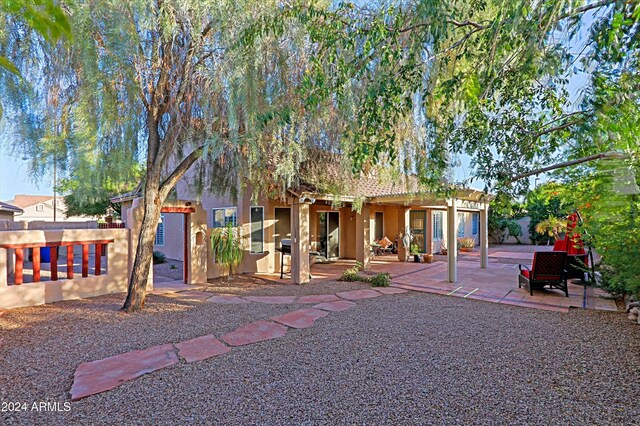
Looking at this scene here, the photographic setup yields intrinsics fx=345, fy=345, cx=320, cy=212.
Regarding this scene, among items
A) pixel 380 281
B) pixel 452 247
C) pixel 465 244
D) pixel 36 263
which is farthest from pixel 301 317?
pixel 465 244

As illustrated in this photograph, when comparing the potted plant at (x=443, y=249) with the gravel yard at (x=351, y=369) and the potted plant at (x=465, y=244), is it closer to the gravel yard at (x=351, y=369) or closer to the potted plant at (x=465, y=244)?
the potted plant at (x=465, y=244)

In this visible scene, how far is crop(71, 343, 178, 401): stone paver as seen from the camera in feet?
11.7

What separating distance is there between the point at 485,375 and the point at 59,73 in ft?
25.7

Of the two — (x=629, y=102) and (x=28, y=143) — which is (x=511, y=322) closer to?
(x=629, y=102)

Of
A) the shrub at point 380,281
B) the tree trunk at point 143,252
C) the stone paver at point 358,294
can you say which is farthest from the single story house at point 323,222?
the tree trunk at point 143,252

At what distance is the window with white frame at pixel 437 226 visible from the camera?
1771 cm

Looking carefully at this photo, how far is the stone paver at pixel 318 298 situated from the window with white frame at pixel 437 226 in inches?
438

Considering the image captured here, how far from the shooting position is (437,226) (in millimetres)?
18031

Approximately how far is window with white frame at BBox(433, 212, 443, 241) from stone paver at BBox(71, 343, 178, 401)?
15254 mm

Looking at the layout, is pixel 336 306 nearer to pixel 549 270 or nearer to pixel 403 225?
pixel 549 270

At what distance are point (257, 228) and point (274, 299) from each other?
407cm

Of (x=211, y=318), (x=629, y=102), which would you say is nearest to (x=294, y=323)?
(x=211, y=318)

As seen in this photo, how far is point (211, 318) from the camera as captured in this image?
618 cm

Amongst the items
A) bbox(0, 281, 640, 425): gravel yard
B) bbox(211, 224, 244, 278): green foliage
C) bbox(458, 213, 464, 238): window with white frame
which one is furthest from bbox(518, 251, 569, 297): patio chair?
bbox(458, 213, 464, 238): window with white frame
